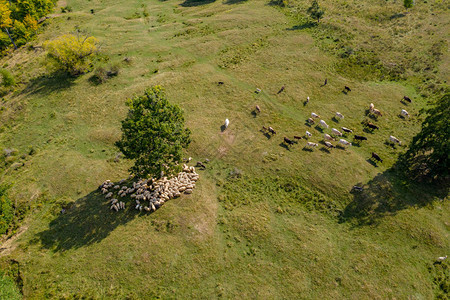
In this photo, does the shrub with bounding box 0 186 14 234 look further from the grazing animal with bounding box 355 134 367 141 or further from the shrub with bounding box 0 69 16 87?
the grazing animal with bounding box 355 134 367 141

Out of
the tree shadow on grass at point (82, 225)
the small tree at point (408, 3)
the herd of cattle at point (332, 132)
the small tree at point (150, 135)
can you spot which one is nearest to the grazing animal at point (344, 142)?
the herd of cattle at point (332, 132)

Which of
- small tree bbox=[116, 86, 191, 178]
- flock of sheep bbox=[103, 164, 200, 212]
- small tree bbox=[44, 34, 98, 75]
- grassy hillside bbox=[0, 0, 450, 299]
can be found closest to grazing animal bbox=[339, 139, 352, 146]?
grassy hillside bbox=[0, 0, 450, 299]

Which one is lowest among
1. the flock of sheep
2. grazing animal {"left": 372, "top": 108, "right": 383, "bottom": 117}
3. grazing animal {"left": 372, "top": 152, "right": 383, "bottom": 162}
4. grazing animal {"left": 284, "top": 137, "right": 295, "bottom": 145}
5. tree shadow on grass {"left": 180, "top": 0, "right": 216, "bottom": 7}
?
the flock of sheep

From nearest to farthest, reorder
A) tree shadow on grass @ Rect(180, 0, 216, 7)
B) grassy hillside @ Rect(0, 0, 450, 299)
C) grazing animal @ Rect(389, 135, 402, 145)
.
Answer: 1. grassy hillside @ Rect(0, 0, 450, 299)
2. grazing animal @ Rect(389, 135, 402, 145)
3. tree shadow on grass @ Rect(180, 0, 216, 7)

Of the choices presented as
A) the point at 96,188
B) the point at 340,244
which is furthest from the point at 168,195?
the point at 340,244

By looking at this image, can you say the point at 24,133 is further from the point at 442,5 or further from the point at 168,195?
the point at 442,5

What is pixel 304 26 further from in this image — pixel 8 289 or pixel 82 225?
pixel 8 289
